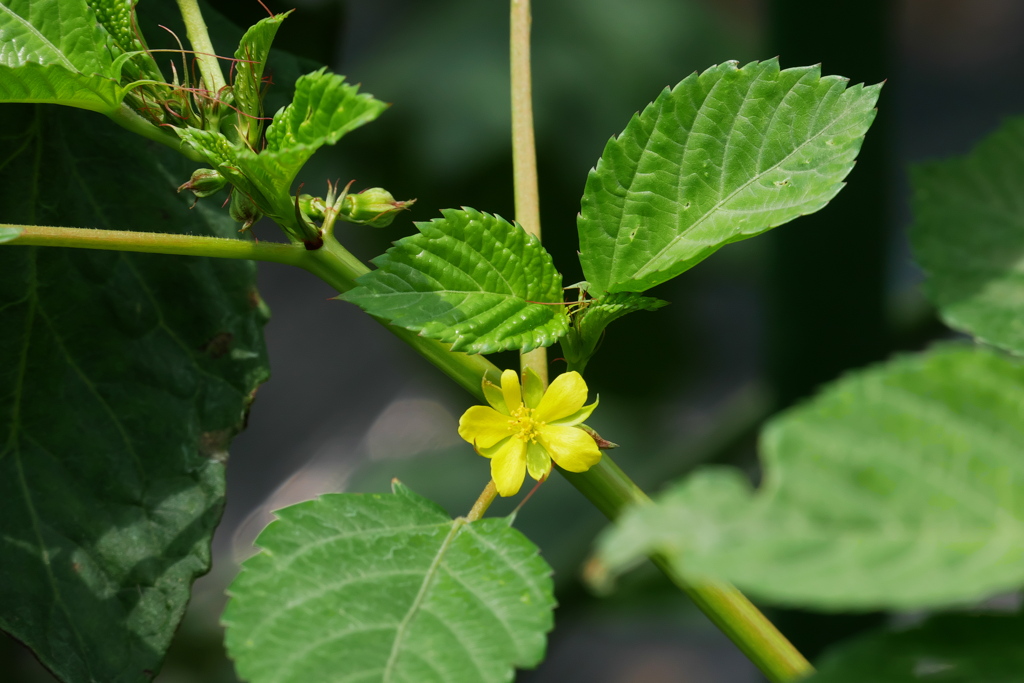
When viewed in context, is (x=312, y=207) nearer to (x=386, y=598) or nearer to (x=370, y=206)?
(x=370, y=206)

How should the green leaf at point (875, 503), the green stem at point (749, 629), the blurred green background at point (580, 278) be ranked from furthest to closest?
the blurred green background at point (580, 278) → the green stem at point (749, 629) → the green leaf at point (875, 503)

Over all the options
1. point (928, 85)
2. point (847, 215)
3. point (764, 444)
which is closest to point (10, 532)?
point (764, 444)

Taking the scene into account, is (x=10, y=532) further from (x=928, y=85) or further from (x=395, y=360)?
(x=928, y=85)

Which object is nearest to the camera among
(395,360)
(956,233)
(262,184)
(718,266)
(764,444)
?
(764,444)

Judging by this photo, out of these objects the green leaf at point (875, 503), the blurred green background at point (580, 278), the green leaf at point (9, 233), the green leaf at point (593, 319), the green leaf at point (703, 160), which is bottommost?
the blurred green background at point (580, 278)

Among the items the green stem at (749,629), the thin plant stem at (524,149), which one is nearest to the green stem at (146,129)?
the thin plant stem at (524,149)

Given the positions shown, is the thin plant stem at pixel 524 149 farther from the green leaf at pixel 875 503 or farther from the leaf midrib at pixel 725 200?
the green leaf at pixel 875 503
